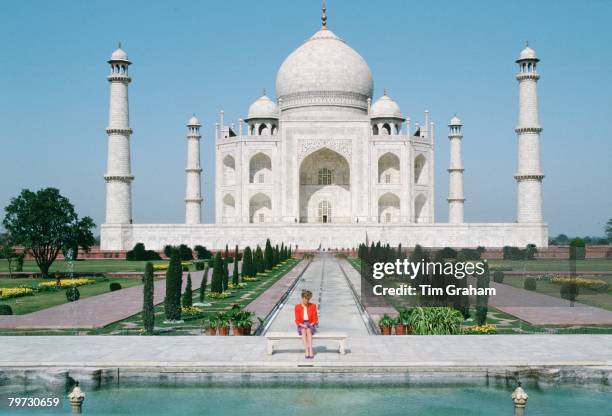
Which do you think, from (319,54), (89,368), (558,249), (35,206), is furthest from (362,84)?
(89,368)

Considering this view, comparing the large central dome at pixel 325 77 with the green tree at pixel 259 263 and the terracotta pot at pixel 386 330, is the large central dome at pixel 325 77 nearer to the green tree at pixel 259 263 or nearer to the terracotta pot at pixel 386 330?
the green tree at pixel 259 263

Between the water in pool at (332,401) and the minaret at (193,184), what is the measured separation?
97.7 ft

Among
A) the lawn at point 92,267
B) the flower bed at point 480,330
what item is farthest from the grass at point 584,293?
the lawn at point 92,267

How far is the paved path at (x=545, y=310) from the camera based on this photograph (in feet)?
32.9

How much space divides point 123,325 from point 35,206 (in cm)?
973

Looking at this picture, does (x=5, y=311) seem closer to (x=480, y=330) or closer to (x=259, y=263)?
(x=480, y=330)

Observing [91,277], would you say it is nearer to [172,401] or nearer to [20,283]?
[20,283]

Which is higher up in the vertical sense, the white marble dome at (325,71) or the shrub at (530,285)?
the white marble dome at (325,71)

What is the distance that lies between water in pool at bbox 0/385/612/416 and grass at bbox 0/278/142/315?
19.1 ft

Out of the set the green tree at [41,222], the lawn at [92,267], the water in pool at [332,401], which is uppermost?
the green tree at [41,222]

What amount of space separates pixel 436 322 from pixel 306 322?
2256 mm

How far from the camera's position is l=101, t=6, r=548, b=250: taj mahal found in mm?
31453

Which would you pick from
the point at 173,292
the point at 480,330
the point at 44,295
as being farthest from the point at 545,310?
the point at 44,295

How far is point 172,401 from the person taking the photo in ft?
20.2
